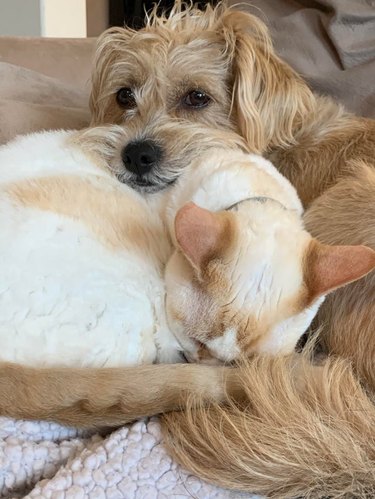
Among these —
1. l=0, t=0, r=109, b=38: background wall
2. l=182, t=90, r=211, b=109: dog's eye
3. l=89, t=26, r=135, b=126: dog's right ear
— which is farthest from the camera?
l=0, t=0, r=109, b=38: background wall

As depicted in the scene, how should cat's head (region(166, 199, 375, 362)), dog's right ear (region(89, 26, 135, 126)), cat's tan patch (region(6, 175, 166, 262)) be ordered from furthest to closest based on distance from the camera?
dog's right ear (region(89, 26, 135, 126)), cat's tan patch (region(6, 175, 166, 262)), cat's head (region(166, 199, 375, 362))

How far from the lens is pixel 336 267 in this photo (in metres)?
0.92

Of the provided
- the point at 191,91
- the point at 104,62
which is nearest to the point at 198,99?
the point at 191,91

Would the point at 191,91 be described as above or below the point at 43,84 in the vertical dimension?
above

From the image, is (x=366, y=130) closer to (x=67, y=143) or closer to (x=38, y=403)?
(x=67, y=143)

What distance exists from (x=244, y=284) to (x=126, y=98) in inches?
31.4

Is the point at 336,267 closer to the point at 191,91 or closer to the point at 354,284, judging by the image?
the point at 354,284

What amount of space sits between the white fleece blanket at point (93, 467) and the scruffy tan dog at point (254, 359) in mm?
24

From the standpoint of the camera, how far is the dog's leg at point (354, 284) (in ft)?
3.42

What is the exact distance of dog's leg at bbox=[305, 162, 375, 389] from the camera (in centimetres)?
104

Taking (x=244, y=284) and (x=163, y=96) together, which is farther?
(x=163, y=96)

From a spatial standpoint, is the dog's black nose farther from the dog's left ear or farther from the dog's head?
the dog's left ear

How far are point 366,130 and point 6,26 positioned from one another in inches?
96.4

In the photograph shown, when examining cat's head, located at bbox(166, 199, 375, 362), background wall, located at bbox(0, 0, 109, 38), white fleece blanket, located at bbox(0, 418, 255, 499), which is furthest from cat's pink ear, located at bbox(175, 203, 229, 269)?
background wall, located at bbox(0, 0, 109, 38)
